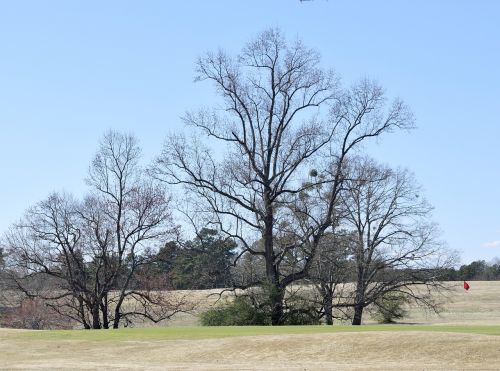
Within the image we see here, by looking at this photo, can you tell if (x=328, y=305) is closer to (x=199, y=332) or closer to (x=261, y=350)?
(x=199, y=332)

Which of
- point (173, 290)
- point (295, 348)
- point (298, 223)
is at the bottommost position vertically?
point (295, 348)

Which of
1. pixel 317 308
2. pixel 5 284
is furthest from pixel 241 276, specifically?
pixel 5 284

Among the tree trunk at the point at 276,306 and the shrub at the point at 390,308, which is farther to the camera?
the shrub at the point at 390,308

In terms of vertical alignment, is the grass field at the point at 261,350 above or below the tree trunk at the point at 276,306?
below

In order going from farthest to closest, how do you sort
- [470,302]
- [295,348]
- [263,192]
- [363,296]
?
[470,302] → [363,296] → [263,192] → [295,348]

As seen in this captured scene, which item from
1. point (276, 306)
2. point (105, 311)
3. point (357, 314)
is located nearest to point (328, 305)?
point (357, 314)

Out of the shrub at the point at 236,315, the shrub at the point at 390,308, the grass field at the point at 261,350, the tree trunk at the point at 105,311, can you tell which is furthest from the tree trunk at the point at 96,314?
the grass field at the point at 261,350

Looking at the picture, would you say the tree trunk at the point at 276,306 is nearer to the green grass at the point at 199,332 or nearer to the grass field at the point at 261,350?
the green grass at the point at 199,332

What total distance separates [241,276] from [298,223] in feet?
17.7

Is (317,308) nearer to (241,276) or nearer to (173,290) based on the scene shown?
(241,276)

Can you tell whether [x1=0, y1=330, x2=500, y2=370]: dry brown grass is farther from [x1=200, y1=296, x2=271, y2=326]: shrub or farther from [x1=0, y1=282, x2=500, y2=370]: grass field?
[x1=200, y1=296, x2=271, y2=326]: shrub

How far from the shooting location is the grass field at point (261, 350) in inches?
829

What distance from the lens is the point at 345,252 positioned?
1911 inches

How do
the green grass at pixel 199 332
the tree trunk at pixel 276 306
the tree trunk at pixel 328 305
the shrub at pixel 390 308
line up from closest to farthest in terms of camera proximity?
1. the green grass at pixel 199 332
2. the tree trunk at pixel 276 306
3. the tree trunk at pixel 328 305
4. the shrub at pixel 390 308
